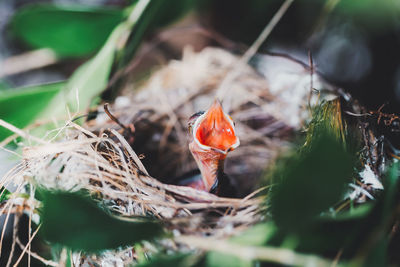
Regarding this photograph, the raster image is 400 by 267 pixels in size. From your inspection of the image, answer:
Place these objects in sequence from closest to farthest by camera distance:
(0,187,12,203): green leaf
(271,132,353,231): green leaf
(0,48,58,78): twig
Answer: (271,132,353,231): green leaf
(0,187,12,203): green leaf
(0,48,58,78): twig

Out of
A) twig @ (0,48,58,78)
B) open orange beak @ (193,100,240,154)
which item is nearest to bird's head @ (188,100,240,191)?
open orange beak @ (193,100,240,154)

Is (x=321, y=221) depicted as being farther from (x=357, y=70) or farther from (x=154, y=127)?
(x=357, y=70)

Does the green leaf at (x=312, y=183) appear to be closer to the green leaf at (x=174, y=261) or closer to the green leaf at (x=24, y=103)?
the green leaf at (x=174, y=261)

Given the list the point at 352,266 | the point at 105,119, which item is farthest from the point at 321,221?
the point at 105,119

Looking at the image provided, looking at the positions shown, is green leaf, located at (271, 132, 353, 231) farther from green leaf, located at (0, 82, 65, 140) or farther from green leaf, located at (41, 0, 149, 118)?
green leaf, located at (0, 82, 65, 140)

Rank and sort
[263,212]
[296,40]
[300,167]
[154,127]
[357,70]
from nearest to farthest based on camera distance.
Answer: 1. [300,167]
2. [263,212]
3. [154,127]
4. [357,70]
5. [296,40]

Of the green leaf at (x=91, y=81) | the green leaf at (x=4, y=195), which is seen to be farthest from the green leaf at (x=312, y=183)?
the green leaf at (x=91, y=81)

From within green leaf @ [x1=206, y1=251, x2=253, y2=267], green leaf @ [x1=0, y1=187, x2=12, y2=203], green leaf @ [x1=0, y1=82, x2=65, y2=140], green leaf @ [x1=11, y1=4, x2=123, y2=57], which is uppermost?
green leaf @ [x1=11, y1=4, x2=123, y2=57]
